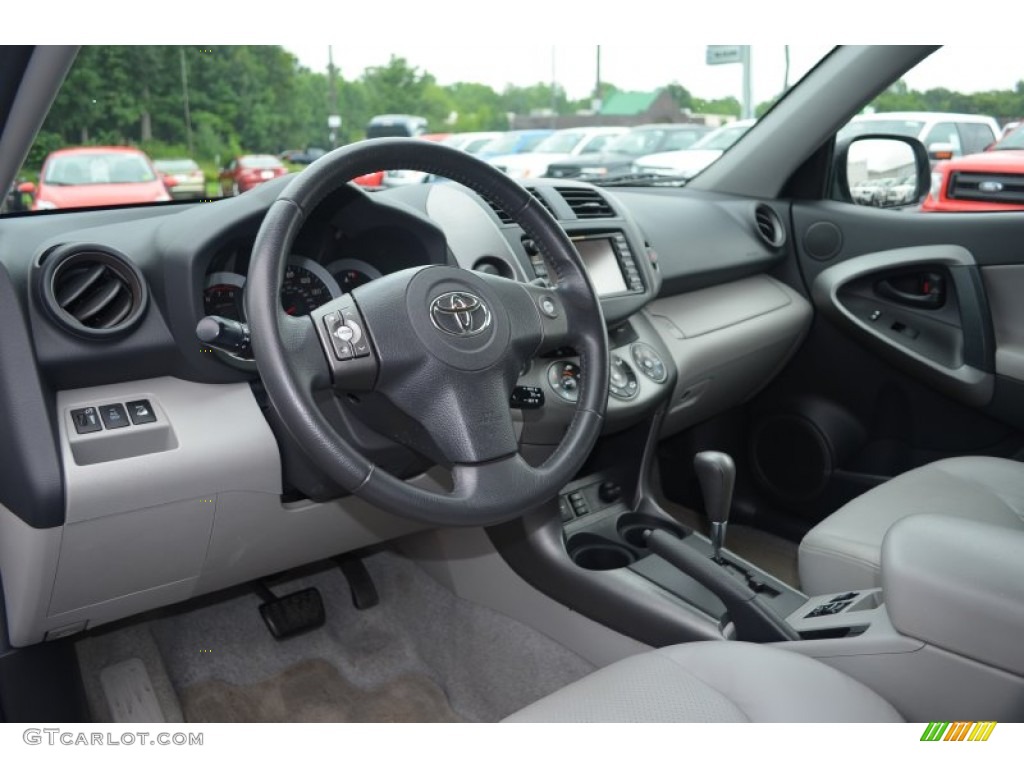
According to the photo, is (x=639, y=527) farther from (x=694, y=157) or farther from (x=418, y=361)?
(x=694, y=157)

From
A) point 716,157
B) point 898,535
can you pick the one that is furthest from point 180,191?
point 716,157

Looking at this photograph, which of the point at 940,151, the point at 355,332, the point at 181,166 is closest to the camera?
the point at 355,332

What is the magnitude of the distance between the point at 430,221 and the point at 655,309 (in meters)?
0.79

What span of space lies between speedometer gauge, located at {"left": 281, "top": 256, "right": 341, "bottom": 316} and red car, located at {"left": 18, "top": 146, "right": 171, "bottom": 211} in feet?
1.27

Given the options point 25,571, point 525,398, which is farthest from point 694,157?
point 25,571

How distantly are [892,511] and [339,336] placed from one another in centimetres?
116

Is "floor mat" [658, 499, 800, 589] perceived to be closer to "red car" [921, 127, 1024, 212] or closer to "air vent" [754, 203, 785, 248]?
"air vent" [754, 203, 785, 248]

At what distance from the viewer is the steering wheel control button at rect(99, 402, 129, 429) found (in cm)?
151

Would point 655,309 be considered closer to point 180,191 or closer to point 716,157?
point 716,157

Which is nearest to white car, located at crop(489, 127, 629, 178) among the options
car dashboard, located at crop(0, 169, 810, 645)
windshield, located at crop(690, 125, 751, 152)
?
windshield, located at crop(690, 125, 751, 152)

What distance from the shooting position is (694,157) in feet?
9.87

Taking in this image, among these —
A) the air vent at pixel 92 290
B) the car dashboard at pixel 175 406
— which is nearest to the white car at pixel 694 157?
the car dashboard at pixel 175 406

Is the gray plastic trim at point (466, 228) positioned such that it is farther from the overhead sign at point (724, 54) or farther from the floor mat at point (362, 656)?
the floor mat at point (362, 656)
